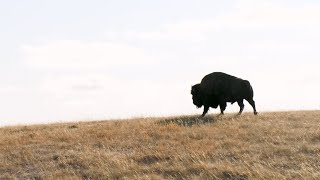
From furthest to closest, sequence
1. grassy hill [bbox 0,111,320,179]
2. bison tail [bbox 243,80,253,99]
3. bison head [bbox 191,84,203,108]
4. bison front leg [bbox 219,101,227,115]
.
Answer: bison head [bbox 191,84,203,108]
bison front leg [bbox 219,101,227,115]
bison tail [bbox 243,80,253,99]
grassy hill [bbox 0,111,320,179]

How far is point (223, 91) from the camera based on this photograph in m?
24.7

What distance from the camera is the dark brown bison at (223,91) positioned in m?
24.5

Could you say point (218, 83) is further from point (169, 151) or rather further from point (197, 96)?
point (169, 151)

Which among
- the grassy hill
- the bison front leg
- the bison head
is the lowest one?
the grassy hill

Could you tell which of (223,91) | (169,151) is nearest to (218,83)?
(223,91)

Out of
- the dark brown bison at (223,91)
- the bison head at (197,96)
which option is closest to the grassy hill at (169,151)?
the dark brown bison at (223,91)

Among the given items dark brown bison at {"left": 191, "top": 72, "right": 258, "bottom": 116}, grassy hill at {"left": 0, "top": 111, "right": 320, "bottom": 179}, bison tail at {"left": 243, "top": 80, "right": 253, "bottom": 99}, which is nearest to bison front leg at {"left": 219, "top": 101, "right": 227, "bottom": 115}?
dark brown bison at {"left": 191, "top": 72, "right": 258, "bottom": 116}

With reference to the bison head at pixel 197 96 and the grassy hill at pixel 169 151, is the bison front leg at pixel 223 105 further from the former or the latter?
the grassy hill at pixel 169 151

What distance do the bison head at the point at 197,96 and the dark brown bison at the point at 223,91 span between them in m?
0.26

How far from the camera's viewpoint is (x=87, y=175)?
1389 centimetres

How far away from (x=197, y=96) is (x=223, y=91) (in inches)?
64.4

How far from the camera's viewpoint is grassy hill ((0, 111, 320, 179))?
13.4 metres

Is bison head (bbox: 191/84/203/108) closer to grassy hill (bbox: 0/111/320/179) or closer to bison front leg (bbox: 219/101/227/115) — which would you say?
bison front leg (bbox: 219/101/227/115)

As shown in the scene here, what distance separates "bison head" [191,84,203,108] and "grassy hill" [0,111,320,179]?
4800mm
